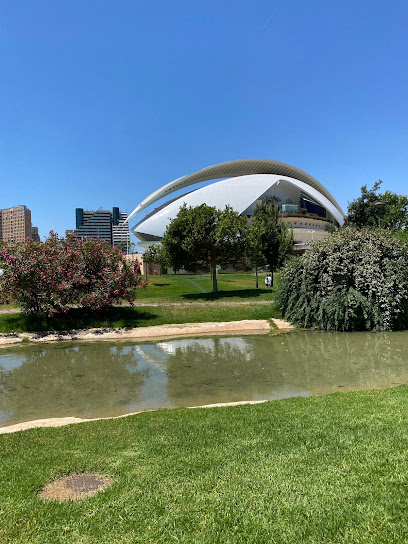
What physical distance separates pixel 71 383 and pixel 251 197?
48615 mm

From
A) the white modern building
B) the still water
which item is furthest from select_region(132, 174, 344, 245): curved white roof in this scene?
the still water

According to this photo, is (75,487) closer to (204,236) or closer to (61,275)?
(61,275)

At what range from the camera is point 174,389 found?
723 cm

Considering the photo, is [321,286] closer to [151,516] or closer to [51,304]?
[51,304]

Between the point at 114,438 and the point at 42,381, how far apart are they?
15.6 ft

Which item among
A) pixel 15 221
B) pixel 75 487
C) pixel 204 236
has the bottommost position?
pixel 75 487

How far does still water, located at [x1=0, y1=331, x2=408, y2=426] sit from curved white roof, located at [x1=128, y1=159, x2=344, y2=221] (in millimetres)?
55726

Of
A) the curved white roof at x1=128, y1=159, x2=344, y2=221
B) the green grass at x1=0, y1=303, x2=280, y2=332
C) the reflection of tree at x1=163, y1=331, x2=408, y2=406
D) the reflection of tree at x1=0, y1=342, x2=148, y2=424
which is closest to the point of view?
the reflection of tree at x1=0, y1=342, x2=148, y2=424

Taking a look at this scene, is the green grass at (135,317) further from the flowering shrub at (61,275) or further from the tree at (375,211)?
the tree at (375,211)

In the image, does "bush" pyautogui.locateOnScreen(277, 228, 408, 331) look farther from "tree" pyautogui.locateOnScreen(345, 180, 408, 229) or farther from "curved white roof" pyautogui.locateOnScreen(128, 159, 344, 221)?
"curved white roof" pyautogui.locateOnScreen(128, 159, 344, 221)

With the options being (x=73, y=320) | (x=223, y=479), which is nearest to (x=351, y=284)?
(x=73, y=320)

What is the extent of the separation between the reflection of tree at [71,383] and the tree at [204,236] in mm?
11392

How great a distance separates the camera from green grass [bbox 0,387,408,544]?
92.5 inches

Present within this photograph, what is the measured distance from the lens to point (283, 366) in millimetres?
8781
